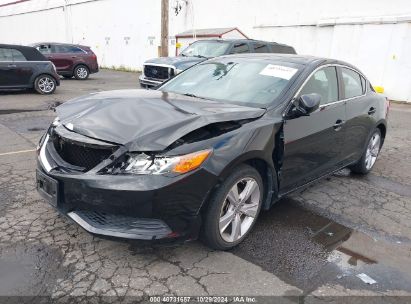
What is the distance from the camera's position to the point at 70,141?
2896 millimetres

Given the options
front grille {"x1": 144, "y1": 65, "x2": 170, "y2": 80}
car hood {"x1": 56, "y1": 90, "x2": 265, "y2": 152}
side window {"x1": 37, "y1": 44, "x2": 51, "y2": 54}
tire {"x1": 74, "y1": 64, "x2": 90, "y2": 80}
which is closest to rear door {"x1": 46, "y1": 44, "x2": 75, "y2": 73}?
side window {"x1": 37, "y1": 44, "x2": 51, "y2": 54}

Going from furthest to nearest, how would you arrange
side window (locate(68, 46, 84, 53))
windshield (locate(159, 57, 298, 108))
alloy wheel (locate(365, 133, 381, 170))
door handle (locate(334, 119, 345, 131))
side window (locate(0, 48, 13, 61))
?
side window (locate(68, 46, 84, 53)) < side window (locate(0, 48, 13, 61)) < alloy wheel (locate(365, 133, 381, 170)) < door handle (locate(334, 119, 345, 131)) < windshield (locate(159, 57, 298, 108))

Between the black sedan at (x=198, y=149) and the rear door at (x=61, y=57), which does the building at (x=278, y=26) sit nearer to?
the rear door at (x=61, y=57)

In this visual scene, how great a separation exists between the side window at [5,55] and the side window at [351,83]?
31.7ft

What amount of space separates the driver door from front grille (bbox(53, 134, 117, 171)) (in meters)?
1.65

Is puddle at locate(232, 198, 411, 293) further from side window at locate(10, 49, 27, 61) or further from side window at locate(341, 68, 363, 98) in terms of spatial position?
side window at locate(10, 49, 27, 61)

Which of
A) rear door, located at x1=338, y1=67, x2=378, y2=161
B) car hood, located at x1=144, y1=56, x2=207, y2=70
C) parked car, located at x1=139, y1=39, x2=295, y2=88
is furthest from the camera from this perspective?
parked car, located at x1=139, y1=39, x2=295, y2=88

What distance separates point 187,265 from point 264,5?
17.2m

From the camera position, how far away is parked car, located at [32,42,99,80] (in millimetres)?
16203

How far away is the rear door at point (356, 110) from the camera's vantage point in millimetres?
4547

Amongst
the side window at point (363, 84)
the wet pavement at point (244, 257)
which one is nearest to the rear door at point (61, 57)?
the wet pavement at point (244, 257)

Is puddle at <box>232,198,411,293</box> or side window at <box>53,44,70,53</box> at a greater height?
side window at <box>53,44,70,53</box>

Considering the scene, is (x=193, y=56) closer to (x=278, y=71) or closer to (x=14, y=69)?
(x=14, y=69)

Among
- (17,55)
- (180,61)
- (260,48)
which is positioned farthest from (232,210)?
(17,55)
